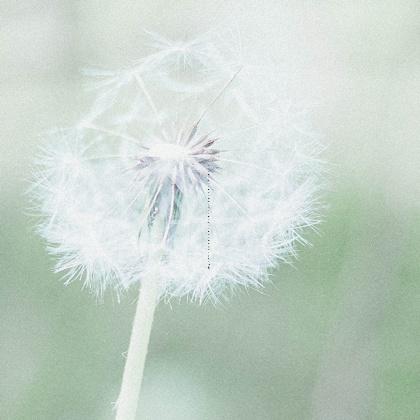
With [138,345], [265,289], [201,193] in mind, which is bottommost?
[138,345]

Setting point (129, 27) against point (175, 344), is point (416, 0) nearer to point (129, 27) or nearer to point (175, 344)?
point (129, 27)

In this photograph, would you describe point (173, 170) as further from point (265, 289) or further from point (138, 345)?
point (265, 289)

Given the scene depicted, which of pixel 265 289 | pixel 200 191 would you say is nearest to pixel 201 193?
pixel 200 191

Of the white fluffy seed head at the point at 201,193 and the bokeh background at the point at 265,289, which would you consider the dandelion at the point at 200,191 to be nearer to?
the white fluffy seed head at the point at 201,193

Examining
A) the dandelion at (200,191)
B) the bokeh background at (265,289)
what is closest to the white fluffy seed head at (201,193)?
the dandelion at (200,191)

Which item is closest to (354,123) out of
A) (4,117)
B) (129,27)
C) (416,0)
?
(416,0)
